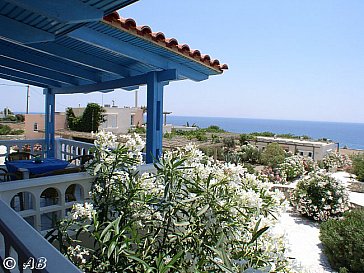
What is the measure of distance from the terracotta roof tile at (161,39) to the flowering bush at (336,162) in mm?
10760

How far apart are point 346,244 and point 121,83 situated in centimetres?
452

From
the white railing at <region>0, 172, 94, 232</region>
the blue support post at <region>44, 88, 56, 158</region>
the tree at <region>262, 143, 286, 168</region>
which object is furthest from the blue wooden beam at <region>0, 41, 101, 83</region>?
the tree at <region>262, 143, 286, 168</region>

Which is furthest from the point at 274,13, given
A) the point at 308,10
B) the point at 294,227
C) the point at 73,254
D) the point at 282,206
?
the point at 73,254

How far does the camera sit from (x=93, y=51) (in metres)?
3.87

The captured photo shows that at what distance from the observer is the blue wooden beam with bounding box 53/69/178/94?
3.88 meters

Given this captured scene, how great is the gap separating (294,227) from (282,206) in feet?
16.2

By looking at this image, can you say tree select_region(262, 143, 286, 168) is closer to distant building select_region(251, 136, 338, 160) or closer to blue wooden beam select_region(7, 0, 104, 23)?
distant building select_region(251, 136, 338, 160)

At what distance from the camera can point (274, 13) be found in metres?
9.29

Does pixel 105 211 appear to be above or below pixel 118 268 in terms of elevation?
above

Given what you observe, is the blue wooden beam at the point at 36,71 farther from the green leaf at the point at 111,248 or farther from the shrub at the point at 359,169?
the shrub at the point at 359,169

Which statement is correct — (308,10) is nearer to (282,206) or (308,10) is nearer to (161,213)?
(282,206)

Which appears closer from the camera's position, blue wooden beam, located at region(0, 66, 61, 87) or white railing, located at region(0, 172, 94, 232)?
white railing, located at region(0, 172, 94, 232)

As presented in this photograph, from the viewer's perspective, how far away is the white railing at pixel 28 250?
34.9 inches

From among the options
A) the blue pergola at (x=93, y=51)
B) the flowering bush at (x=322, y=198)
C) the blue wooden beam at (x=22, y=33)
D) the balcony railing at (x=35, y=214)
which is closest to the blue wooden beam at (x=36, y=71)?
the blue pergola at (x=93, y=51)
